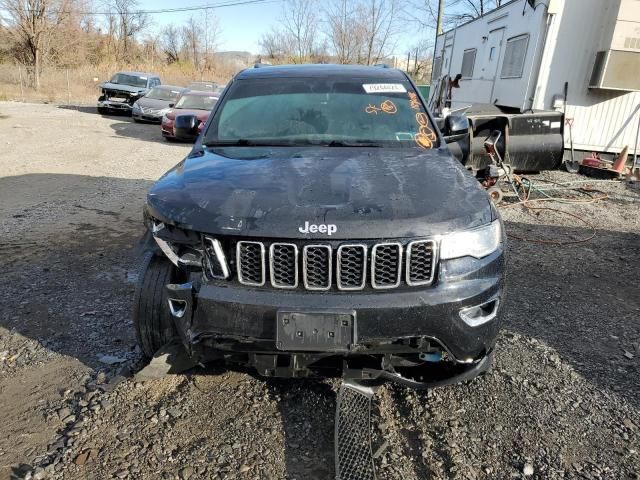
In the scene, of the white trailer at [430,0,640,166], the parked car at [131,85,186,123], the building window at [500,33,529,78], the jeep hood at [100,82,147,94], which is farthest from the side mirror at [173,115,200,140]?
the jeep hood at [100,82,147,94]

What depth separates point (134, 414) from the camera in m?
2.57

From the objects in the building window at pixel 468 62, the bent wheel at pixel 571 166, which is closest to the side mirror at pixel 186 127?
the bent wheel at pixel 571 166

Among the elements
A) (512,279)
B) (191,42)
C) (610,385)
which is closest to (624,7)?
(512,279)

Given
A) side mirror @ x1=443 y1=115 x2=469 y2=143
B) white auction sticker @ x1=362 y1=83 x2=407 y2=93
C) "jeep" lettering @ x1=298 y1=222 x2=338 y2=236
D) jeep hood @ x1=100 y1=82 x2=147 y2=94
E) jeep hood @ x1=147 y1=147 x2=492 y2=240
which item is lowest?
jeep hood @ x1=100 y1=82 x2=147 y2=94

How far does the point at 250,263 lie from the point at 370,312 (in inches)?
22.8

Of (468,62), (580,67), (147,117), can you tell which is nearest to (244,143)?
(580,67)

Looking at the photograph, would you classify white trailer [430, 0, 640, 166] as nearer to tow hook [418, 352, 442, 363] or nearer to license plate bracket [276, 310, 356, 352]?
tow hook [418, 352, 442, 363]

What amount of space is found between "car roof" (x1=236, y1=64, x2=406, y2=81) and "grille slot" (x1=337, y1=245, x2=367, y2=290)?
7.04 ft

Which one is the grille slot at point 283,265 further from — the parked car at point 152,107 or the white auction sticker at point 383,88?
the parked car at point 152,107

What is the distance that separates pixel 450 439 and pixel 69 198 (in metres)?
6.38

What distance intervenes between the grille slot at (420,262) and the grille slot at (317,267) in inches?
14.1

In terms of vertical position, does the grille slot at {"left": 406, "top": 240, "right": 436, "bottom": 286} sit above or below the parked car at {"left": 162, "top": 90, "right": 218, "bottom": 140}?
above

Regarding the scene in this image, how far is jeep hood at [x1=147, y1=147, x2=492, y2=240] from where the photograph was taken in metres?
2.21

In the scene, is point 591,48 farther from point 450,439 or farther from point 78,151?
point 78,151
